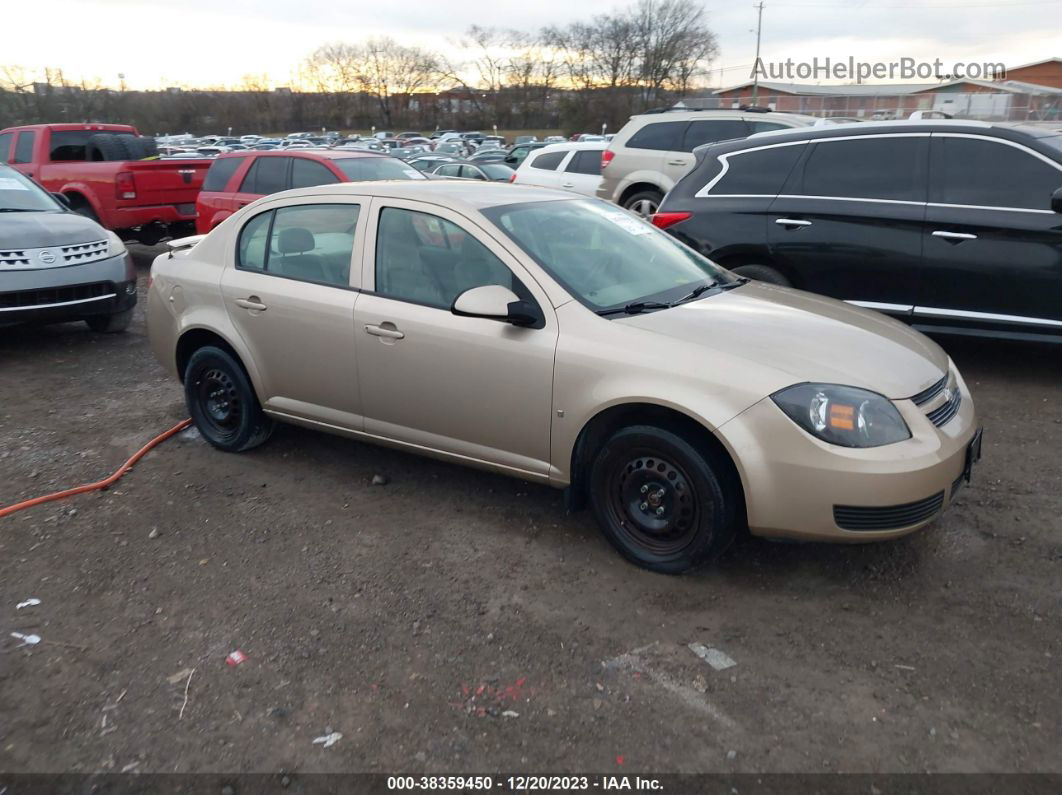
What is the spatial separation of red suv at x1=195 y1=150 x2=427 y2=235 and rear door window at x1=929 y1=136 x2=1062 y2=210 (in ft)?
19.2

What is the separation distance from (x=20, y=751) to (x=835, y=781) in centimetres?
257

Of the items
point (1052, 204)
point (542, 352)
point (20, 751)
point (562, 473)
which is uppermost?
point (1052, 204)

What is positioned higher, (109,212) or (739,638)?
(109,212)

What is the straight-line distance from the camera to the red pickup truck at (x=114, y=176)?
1154 centimetres

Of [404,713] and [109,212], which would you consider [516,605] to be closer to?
[404,713]

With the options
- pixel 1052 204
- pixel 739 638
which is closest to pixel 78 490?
pixel 739 638

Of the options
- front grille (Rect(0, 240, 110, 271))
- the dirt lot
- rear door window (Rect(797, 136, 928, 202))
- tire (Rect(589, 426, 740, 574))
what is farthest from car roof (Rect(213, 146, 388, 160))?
tire (Rect(589, 426, 740, 574))

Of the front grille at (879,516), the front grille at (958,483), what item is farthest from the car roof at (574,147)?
the front grille at (879,516)

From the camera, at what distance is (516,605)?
11.5 ft

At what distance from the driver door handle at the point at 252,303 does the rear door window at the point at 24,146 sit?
389 inches

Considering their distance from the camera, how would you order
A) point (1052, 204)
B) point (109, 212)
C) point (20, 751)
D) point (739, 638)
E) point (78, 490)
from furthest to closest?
point (109, 212)
point (1052, 204)
point (78, 490)
point (739, 638)
point (20, 751)

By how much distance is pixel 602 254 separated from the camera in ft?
13.9

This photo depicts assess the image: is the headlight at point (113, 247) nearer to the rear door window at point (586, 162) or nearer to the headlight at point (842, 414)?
the headlight at point (842, 414)

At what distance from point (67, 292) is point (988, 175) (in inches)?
292
